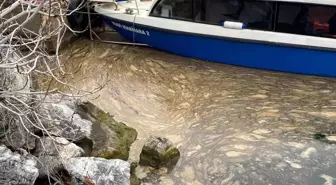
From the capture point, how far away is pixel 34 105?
461 cm

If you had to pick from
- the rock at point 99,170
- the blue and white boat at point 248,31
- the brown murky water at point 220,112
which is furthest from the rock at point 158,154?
the blue and white boat at point 248,31

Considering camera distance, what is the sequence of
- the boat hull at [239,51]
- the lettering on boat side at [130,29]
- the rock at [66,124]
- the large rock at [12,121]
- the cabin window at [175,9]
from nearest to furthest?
the large rock at [12,121] < the rock at [66,124] < the boat hull at [239,51] < the cabin window at [175,9] < the lettering on boat side at [130,29]

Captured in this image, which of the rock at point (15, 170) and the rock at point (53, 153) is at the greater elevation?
the rock at point (15, 170)

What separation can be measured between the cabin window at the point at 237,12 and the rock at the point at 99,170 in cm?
354

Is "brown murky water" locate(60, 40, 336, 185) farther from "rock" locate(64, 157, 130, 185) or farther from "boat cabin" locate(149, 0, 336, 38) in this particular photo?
"boat cabin" locate(149, 0, 336, 38)

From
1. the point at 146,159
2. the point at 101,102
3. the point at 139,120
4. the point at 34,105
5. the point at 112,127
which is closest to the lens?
the point at 34,105

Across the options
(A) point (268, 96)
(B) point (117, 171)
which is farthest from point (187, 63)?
(B) point (117, 171)

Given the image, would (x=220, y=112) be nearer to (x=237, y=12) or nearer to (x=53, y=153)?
(x=237, y=12)

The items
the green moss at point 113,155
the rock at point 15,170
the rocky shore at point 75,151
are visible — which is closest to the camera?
the rock at point 15,170

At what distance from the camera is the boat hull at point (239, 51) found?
704cm

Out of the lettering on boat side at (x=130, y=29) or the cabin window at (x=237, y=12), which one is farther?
the lettering on boat side at (x=130, y=29)

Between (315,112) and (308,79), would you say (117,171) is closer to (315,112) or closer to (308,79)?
(315,112)

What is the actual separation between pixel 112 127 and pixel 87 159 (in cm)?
119

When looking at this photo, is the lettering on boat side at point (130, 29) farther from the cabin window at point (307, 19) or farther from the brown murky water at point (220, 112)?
the cabin window at point (307, 19)
